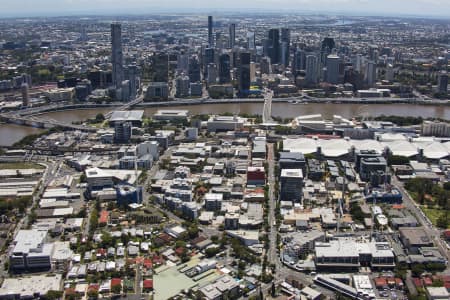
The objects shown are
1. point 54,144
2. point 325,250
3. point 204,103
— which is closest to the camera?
point 325,250

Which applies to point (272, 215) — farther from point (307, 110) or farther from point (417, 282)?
point (307, 110)

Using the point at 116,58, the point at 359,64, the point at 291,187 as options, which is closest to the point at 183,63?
the point at 116,58

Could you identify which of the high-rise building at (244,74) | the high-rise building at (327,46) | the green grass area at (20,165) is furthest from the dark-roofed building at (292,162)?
the high-rise building at (327,46)

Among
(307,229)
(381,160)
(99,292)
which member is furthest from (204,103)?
(99,292)

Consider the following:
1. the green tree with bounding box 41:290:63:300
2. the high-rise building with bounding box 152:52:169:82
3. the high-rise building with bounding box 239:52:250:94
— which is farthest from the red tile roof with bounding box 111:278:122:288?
the high-rise building with bounding box 152:52:169:82

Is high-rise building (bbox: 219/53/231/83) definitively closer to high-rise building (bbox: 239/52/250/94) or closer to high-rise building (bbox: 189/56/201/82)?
high-rise building (bbox: 189/56/201/82)

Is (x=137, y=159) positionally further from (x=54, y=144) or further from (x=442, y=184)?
(x=442, y=184)
